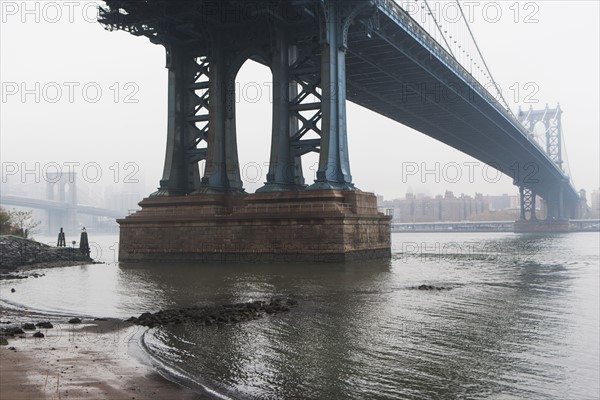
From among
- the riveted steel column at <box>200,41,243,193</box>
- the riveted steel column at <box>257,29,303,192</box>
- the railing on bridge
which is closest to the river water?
the riveted steel column at <box>257,29,303,192</box>

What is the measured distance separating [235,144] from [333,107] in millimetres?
7343

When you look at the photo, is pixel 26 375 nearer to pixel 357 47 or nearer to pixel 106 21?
pixel 106 21

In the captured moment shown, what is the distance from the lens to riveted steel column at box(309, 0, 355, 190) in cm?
3097

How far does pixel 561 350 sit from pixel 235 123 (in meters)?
29.1

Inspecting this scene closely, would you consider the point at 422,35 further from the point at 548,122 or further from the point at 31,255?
the point at 548,122

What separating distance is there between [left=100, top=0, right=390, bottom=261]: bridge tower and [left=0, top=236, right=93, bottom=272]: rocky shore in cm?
315

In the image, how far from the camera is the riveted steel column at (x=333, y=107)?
31.0m

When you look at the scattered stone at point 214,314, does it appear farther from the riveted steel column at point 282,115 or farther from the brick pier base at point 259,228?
the riveted steel column at point 282,115

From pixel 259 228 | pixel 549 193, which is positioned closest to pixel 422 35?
pixel 259 228

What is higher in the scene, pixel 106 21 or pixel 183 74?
pixel 106 21

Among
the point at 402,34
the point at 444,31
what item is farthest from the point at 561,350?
the point at 444,31

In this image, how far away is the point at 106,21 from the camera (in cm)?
3462

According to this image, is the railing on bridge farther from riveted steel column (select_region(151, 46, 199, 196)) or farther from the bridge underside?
riveted steel column (select_region(151, 46, 199, 196))

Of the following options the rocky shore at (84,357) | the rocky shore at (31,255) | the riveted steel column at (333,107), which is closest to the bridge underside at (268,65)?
the riveted steel column at (333,107)
